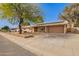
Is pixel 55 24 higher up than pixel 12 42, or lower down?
higher up

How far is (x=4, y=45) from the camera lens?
2.06m

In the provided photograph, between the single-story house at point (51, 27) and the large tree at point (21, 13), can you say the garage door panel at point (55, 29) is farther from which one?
the large tree at point (21, 13)

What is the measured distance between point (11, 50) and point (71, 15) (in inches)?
27.6

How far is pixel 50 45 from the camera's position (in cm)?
204

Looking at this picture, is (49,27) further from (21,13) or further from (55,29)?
(21,13)

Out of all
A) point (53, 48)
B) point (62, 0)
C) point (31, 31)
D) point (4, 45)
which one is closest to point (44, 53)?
point (53, 48)

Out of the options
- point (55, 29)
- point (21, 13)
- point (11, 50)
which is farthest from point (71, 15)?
point (11, 50)

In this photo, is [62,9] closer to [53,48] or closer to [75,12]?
[75,12]

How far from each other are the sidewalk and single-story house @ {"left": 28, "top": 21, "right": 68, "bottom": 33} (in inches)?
3.1

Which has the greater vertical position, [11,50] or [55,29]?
[55,29]

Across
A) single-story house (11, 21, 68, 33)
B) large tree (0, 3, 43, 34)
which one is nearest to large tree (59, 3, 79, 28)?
single-story house (11, 21, 68, 33)

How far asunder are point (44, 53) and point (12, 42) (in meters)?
0.35

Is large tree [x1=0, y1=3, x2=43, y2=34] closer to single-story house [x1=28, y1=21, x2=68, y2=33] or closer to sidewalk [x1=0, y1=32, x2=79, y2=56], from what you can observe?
single-story house [x1=28, y1=21, x2=68, y2=33]

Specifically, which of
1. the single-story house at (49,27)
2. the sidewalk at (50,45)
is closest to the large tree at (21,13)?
the single-story house at (49,27)
